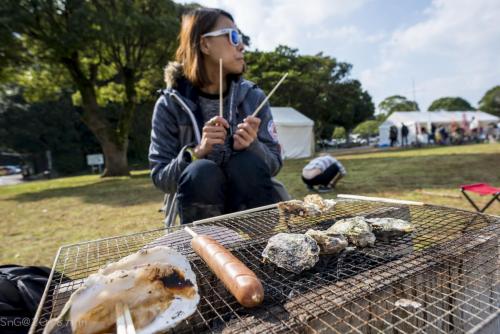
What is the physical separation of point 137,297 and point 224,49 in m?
1.75

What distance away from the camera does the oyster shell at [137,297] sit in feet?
2.69

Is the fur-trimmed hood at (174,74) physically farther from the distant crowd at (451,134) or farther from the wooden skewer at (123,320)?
the distant crowd at (451,134)

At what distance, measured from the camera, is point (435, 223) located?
1.53 metres

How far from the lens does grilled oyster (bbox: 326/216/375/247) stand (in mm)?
1338

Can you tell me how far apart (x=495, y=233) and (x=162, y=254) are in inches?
53.8

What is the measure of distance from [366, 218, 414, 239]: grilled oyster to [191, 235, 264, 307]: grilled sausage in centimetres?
79

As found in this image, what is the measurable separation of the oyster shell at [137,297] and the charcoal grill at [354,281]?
98mm

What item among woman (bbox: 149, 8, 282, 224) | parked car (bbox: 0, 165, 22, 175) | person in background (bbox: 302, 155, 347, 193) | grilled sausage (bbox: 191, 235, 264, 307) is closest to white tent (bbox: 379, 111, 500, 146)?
person in background (bbox: 302, 155, 347, 193)

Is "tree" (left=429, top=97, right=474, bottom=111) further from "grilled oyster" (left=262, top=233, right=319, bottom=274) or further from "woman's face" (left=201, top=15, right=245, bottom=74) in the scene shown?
"grilled oyster" (left=262, top=233, right=319, bottom=274)

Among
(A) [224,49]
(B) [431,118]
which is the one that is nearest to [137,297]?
(A) [224,49]

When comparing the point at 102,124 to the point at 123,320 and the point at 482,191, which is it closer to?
the point at 482,191

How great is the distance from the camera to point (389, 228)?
1.42 m

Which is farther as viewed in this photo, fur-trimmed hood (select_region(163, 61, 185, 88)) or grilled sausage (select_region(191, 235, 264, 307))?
fur-trimmed hood (select_region(163, 61, 185, 88))

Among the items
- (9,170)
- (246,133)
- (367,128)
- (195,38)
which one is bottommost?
(9,170)
